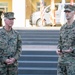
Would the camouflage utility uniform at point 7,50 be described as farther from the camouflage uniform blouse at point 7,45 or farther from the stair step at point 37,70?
the stair step at point 37,70

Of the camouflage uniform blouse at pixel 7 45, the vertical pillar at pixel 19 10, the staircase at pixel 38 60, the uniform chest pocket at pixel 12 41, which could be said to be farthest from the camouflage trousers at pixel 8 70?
the vertical pillar at pixel 19 10

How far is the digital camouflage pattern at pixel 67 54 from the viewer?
16.7 ft

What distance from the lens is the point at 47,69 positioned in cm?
814

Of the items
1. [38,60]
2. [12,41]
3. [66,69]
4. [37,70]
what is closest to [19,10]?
Result: [38,60]

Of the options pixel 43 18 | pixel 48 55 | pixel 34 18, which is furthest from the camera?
pixel 34 18

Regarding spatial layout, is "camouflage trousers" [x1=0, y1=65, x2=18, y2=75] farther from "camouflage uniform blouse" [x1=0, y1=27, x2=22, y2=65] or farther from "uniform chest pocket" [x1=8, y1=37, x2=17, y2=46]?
"uniform chest pocket" [x1=8, y1=37, x2=17, y2=46]

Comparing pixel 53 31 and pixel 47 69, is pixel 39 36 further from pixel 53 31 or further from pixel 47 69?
pixel 47 69

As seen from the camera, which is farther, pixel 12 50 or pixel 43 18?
pixel 43 18

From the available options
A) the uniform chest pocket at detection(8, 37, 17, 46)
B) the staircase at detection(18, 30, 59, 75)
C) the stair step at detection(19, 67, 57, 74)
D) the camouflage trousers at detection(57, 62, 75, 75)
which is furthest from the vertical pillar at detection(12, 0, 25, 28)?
the camouflage trousers at detection(57, 62, 75, 75)

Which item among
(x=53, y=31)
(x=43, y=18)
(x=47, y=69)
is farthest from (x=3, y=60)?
(x=43, y=18)

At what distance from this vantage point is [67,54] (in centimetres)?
513

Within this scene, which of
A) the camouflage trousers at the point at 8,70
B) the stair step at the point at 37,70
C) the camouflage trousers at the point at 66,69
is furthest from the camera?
the stair step at the point at 37,70

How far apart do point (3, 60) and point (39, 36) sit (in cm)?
677

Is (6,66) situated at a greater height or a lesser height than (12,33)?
lesser
